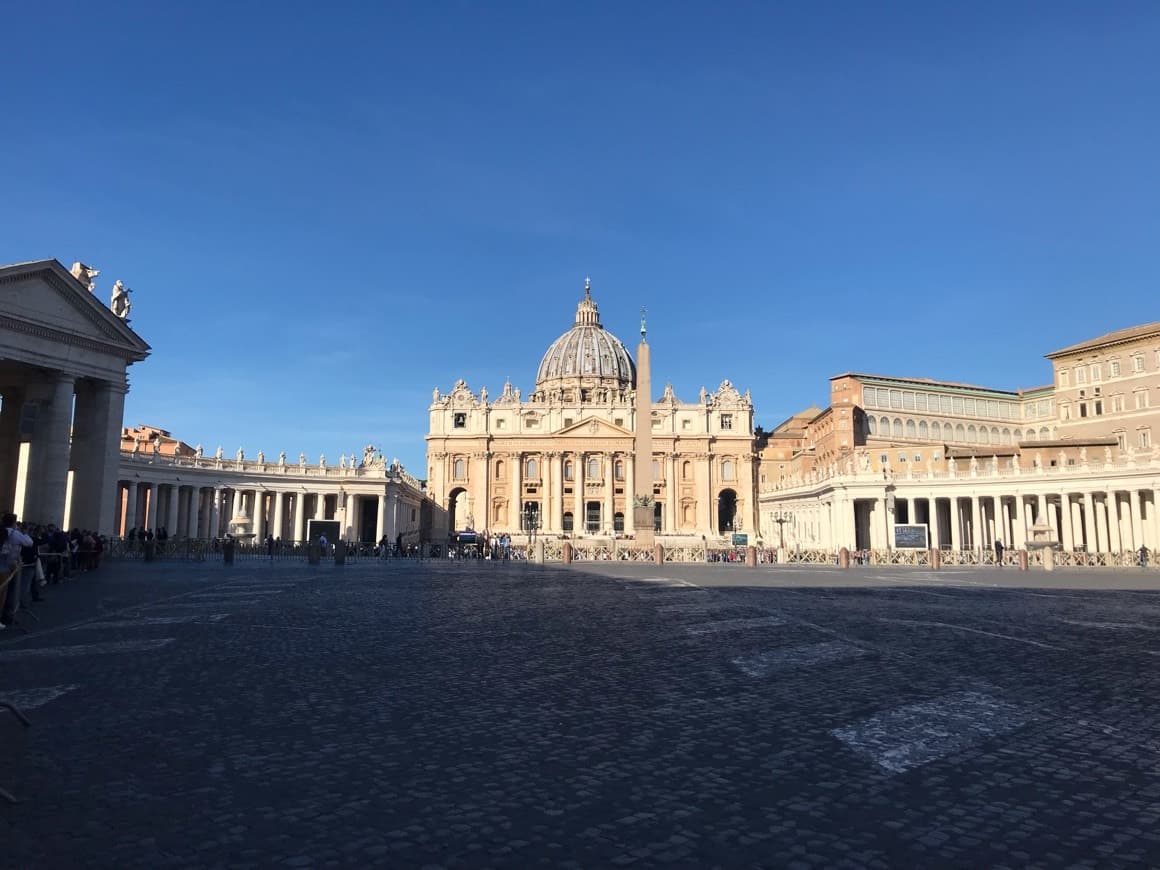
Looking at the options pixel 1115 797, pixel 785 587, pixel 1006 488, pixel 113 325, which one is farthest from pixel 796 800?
pixel 1006 488

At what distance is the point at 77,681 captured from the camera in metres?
6.88

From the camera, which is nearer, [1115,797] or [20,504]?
[1115,797]

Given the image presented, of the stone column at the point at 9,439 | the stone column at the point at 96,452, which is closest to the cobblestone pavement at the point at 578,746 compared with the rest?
the stone column at the point at 96,452

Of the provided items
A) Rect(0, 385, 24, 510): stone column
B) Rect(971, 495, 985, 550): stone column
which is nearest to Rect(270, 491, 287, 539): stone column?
Rect(0, 385, 24, 510): stone column

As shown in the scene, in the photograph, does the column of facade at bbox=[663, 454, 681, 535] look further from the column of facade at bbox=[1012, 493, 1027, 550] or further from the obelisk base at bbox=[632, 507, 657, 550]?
the obelisk base at bbox=[632, 507, 657, 550]

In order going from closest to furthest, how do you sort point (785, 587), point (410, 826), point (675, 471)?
point (410, 826)
point (785, 587)
point (675, 471)

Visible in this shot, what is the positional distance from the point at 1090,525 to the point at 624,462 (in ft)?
135

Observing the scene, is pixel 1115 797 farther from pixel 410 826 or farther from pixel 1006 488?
pixel 1006 488

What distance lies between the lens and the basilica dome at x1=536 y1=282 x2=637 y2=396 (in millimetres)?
97938

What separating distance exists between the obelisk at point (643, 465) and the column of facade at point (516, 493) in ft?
120

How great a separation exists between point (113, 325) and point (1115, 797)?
28.1m

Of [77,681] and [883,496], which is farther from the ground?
[883,496]

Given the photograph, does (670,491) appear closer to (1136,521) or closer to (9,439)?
(1136,521)

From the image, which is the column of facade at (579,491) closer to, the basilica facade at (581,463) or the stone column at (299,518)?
the basilica facade at (581,463)
